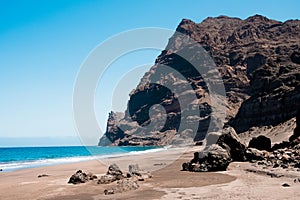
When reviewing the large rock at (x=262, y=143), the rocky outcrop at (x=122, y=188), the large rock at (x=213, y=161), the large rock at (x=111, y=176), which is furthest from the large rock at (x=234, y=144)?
the rocky outcrop at (x=122, y=188)

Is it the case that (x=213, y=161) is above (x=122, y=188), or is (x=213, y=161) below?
above

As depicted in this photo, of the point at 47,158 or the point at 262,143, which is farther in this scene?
the point at 47,158

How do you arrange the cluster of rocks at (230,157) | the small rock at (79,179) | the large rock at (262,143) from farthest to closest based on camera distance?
the large rock at (262,143) → the cluster of rocks at (230,157) → the small rock at (79,179)

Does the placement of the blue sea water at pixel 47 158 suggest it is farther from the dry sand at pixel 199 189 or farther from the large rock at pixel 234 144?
the large rock at pixel 234 144

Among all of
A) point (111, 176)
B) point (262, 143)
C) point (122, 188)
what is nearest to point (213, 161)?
point (111, 176)

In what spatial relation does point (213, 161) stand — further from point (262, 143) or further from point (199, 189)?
point (262, 143)

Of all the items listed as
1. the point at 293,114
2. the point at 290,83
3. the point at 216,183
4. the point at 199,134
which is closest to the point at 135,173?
the point at 216,183

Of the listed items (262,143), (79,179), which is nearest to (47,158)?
(262,143)

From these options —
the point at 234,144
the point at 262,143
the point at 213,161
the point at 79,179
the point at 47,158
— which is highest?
the point at 234,144

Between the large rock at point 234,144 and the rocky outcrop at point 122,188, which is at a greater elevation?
the large rock at point 234,144

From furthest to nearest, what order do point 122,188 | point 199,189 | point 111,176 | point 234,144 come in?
1. point 234,144
2. point 111,176
3. point 122,188
4. point 199,189

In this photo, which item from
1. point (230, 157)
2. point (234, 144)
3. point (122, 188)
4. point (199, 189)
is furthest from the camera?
point (234, 144)

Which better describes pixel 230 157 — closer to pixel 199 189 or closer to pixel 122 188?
pixel 199 189

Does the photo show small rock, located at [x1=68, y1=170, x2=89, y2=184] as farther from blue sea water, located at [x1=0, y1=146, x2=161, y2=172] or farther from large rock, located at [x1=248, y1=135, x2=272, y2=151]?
blue sea water, located at [x1=0, y1=146, x2=161, y2=172]
